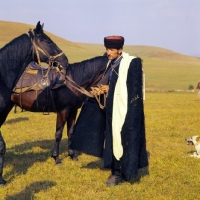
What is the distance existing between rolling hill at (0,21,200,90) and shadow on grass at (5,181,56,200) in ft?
136

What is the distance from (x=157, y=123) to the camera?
14.8 m

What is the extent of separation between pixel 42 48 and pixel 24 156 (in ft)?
11.2

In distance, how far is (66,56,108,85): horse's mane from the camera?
821 cm

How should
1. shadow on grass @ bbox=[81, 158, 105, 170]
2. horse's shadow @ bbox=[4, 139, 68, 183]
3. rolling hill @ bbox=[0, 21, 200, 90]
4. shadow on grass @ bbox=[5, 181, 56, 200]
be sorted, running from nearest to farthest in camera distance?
shadow on grass @ bbox=[5, 181, 56, 200] → horse's shadow @ bbox=[4, 139, 68, 183] → shadow on grass @ bbox=[81, 158, 105, 170] → rolling hill @ bbox=[0, 21, 200, 90]

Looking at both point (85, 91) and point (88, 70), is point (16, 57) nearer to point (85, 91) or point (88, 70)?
point (85, 91)

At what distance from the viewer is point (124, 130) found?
20.7 feet

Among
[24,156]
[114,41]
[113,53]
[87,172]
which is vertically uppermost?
[114,41]

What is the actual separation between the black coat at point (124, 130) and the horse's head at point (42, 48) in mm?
1120

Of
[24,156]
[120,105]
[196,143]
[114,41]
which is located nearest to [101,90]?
[120,105]

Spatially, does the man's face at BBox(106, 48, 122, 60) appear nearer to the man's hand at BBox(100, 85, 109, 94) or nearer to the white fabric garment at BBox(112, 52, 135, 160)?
the white fabric garment at BBox(112, 52, 135, 160)

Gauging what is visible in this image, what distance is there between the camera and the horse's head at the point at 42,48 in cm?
668

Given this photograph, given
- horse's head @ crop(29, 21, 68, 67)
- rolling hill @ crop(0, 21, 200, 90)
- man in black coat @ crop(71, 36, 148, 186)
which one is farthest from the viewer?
rolling hill @ crop(0, 21, 200, 90)

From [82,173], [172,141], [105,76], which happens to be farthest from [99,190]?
[172,141]

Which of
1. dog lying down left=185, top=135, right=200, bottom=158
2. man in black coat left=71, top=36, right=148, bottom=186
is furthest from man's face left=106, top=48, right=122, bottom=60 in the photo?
dog lying down left=185, top=135, right=200, bottom=158
